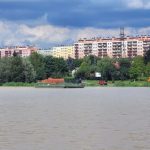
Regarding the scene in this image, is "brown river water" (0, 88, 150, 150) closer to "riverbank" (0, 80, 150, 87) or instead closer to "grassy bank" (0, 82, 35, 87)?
"grassy bank" (0, 82, 35, 87)

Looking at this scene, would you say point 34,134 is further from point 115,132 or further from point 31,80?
point 31,80

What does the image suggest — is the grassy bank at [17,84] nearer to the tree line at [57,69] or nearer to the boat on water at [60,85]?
the tree line at [57,69]

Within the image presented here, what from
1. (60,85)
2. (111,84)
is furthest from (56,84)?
(111,84)

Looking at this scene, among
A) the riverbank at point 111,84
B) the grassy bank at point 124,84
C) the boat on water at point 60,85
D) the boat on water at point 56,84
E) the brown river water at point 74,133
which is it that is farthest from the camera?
the grassy bank at point 124,84

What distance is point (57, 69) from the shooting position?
146250mm

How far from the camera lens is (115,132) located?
25.9m

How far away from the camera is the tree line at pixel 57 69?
118 m

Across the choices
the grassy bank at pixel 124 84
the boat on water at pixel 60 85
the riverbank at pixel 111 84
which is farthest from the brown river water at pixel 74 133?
the grassy bank at pixel 124 84

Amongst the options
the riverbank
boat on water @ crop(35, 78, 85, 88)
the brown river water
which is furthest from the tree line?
the brown river water

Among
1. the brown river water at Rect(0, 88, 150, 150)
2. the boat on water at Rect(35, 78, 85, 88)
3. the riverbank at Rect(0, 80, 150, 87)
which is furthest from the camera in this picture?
the boat on water at Rect(35, 78, 85, 88)

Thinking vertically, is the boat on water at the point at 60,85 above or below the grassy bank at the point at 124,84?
below

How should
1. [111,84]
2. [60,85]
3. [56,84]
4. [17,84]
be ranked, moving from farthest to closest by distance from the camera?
[111,84], [60,85], [56,84], [17,84]

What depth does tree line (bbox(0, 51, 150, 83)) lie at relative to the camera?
118144mm

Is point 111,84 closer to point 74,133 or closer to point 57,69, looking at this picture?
point 57,69
